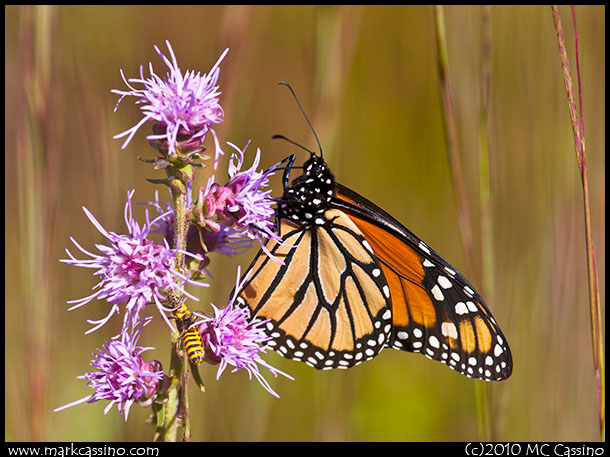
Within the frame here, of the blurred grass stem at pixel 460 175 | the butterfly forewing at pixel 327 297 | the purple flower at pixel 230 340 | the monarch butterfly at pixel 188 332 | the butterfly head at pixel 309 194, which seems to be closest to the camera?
the monarch butterfly at pixel 188 332

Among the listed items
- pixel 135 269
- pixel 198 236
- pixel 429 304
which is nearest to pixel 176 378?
pixel 135 269

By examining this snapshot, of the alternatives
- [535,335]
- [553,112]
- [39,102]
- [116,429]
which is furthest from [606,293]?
[39,102]

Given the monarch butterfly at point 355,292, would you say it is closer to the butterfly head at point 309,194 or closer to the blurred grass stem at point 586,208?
the butterfly head at point 309,194

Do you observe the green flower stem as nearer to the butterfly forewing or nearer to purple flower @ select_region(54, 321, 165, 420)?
purple flower @ select_region(54, 321, 165, 420)

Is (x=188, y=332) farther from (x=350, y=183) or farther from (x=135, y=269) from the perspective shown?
(x=350, y=183)

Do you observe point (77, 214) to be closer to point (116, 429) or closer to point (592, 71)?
point (116, 429)

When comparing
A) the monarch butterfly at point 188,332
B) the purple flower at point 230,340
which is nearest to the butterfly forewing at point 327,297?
the purple flower at point 230,340
